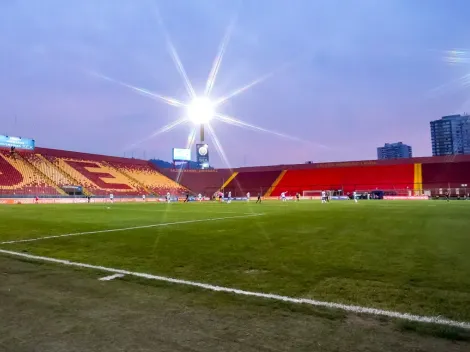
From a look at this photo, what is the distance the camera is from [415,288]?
4.18 meters

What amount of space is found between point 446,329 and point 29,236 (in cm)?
1039

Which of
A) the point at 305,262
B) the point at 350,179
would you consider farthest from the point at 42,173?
the point at 305,262

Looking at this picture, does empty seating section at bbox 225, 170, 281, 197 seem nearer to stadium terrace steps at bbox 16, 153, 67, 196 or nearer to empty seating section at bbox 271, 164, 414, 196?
empty seating section at bbox 271, 164, 414, 196

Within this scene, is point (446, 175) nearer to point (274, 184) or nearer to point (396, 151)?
point (274, 184)

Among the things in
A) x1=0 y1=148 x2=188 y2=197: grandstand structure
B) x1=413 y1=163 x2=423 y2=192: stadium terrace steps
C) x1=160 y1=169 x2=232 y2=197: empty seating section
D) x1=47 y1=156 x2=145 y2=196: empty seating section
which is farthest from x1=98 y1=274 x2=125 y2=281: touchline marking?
x1=160 y1=169 x2=232 y2=197: empty seating section

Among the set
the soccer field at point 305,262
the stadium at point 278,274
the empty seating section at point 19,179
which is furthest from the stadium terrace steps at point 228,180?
the soccer field at point 305,262

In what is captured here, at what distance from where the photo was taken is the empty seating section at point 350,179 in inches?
2685

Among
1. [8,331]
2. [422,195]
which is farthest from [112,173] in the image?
[8,331]

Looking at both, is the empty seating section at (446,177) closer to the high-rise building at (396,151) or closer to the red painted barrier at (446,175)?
the red painted barrier at (446,175)

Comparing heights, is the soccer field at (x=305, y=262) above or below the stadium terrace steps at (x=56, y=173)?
below

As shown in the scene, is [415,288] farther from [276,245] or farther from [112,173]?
[112,173]

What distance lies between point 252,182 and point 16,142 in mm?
50741

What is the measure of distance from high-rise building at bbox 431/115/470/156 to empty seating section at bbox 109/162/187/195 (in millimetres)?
91058

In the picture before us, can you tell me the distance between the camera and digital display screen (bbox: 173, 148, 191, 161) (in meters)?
85.9
